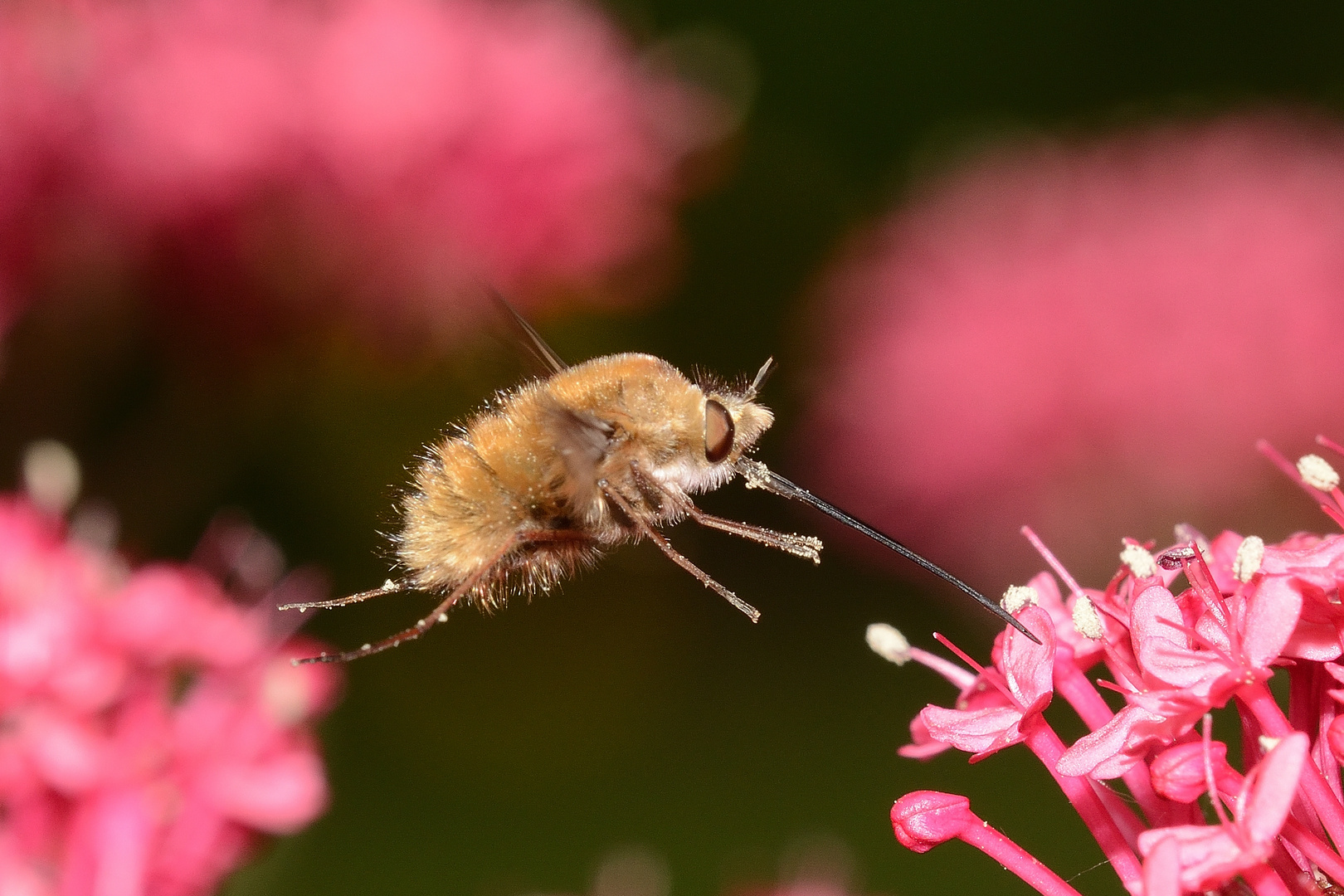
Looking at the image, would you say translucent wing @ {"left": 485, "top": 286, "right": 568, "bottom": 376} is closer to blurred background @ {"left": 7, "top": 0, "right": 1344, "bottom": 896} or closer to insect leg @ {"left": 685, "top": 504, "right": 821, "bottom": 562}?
blurred background @ {"left": 7, "top": 0, "right": 1344, "bottom": 896}

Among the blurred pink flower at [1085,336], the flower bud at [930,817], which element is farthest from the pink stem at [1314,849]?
the blurred pink flower at [1085,336]

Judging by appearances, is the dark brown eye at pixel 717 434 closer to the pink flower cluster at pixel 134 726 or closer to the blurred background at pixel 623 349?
the blurred background at pixel 623 349

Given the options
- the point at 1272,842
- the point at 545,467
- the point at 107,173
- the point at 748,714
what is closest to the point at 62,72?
the point at 107,173

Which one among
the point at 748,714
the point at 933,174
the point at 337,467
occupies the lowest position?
the point at 748,714

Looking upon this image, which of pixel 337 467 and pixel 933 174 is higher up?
pixel 933 174

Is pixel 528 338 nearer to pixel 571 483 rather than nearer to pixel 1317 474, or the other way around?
pixel 571 483

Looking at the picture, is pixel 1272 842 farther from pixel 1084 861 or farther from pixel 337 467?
pixel 337 467
